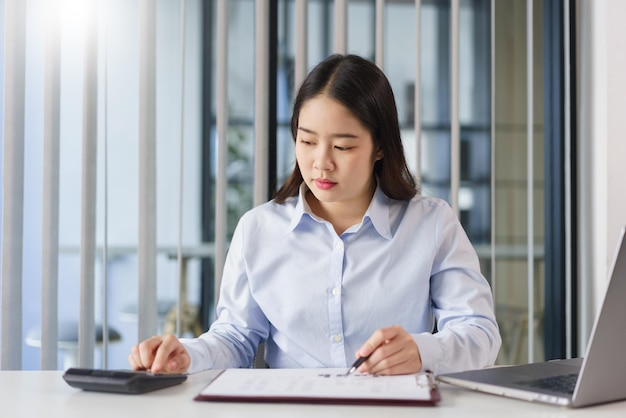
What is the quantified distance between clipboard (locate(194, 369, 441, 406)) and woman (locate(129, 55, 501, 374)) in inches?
14.9

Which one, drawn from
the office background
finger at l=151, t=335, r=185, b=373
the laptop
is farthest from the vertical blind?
the laptop

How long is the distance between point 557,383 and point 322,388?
35cm

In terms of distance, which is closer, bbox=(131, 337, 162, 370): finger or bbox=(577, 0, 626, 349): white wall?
bbox=(131, 337, 162, 370): finger

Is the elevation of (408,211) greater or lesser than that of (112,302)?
greater

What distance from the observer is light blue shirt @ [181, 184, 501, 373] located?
1.67 m

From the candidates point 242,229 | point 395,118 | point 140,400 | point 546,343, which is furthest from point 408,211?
point 546,343

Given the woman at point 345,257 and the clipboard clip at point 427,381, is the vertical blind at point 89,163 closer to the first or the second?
the woman at point 345,257

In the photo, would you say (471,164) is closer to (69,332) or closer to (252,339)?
(252,339)

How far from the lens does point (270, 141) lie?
8.07ft

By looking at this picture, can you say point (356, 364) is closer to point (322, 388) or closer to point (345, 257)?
point (322, 388)

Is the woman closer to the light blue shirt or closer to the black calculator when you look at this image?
the light blue shirt

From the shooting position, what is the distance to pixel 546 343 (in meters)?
2.62

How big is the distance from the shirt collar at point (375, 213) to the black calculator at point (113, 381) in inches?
26.0

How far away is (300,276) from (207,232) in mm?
864
